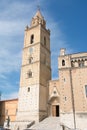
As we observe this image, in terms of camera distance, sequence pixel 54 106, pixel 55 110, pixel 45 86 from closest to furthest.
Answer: pixel 55 110, pixel 54 106, pixel 45 86

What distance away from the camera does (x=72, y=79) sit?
25.6m

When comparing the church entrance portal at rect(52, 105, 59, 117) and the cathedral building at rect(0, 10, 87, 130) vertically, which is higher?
the cathedral building at rect(0, 10, 87, 130)

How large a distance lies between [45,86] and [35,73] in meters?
2.92

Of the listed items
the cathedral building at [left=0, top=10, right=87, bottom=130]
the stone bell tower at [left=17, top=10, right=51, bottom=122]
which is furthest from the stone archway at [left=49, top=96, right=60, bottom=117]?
the stone bell tower at [left=17, top=10, right=51, bottom=122]

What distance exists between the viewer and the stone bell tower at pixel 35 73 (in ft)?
90.5

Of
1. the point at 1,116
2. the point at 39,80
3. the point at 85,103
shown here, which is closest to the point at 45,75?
→ the point at 39,80

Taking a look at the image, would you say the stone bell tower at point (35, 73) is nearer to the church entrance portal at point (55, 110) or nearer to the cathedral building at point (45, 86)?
the cathedral building at point (45, 86)

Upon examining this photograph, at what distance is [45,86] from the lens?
98.9ft

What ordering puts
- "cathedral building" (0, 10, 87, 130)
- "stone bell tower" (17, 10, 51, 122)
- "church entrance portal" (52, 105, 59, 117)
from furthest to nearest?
"church entrance portal" (52, 105, 59, 117) → "stone bell tower" (17, 10, 51, 122) → "cathedral building" (0, 10, 87, 130)

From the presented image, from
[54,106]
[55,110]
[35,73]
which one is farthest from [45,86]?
[55,110]

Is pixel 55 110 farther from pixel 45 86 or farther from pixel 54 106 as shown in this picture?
pixel 45 86

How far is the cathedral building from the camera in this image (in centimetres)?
2416

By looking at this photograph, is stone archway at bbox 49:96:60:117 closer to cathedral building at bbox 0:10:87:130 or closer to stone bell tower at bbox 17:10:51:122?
cathedral building at bbox 0:10:87:130

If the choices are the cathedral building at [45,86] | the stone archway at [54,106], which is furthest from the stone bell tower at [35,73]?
the stone archway at [54,106]
